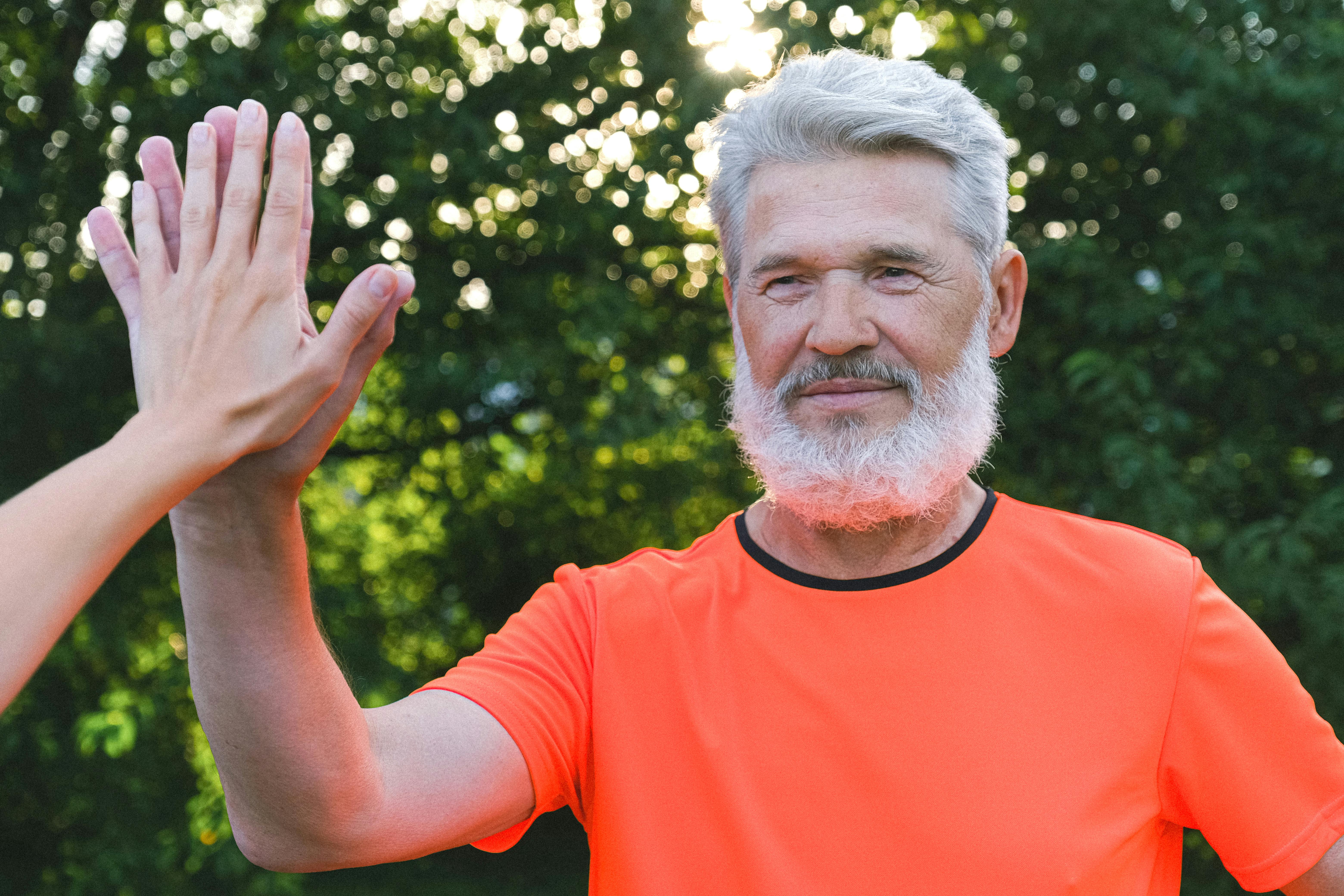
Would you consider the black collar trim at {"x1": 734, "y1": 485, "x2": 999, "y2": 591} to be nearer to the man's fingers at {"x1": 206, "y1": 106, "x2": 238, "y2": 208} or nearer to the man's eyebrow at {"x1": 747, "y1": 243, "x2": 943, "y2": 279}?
the man's eyebrow at {"x1": 747, "y1": 243, "x2": 943, "y2": 279}

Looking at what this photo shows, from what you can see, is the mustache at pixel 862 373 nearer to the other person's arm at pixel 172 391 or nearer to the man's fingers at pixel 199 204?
the other person's arm at pixel 172 391

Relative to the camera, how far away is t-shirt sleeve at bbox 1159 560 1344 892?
150cm

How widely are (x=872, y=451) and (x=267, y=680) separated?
3.34 feet

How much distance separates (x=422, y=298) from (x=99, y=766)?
2.72m

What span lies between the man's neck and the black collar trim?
15mm

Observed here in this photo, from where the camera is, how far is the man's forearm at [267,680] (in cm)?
116

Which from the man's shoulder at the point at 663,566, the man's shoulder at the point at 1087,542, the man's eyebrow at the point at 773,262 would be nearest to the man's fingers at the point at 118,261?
the man's shoulder at the point at 663,566

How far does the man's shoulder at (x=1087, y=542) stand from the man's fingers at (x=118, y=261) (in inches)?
51.4

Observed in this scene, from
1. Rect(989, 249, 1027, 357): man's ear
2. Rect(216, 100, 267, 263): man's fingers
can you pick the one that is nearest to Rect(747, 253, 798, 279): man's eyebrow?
Rect(989, 249, 1027, 357): man's ear

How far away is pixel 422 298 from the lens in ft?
16.5

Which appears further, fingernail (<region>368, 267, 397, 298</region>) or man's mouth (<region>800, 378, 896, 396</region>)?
man's mouth (<region>800, 378, 896, 396</region>)

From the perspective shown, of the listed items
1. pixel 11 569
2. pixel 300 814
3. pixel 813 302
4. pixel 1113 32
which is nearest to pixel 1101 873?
pixel 813 302

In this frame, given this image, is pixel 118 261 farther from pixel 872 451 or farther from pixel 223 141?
pixel 872 451

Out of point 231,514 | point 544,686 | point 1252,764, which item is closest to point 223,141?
point 231,514
